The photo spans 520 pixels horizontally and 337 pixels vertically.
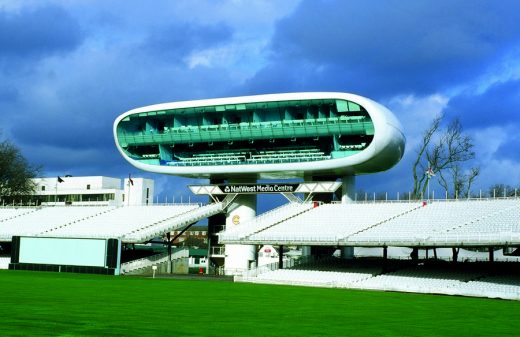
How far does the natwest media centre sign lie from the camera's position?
63.8 metres

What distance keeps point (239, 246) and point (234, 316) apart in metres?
42.6

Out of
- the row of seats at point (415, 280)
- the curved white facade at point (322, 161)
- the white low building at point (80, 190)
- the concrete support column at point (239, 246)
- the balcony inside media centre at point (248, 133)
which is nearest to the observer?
the row of seats at point (415, 280)

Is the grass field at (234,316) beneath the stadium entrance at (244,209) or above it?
beneath

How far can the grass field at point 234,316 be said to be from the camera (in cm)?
1723

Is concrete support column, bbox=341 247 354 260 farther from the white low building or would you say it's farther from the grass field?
the white low building

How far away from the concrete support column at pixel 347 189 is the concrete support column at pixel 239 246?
8.90m

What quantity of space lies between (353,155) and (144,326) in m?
42.5

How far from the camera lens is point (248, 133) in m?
63.3

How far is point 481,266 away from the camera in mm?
47906

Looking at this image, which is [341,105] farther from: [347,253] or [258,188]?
[347,253]

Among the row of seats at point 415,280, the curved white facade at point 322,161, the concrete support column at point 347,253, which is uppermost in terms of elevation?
the curved white facade at point 322,161

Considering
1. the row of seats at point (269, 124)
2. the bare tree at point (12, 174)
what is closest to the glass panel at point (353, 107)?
the row of seats at point (269, 124)

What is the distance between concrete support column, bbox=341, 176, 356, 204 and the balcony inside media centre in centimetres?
342

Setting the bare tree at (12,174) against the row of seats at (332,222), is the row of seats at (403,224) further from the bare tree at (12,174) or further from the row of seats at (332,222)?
the bare tree at (12,174)
